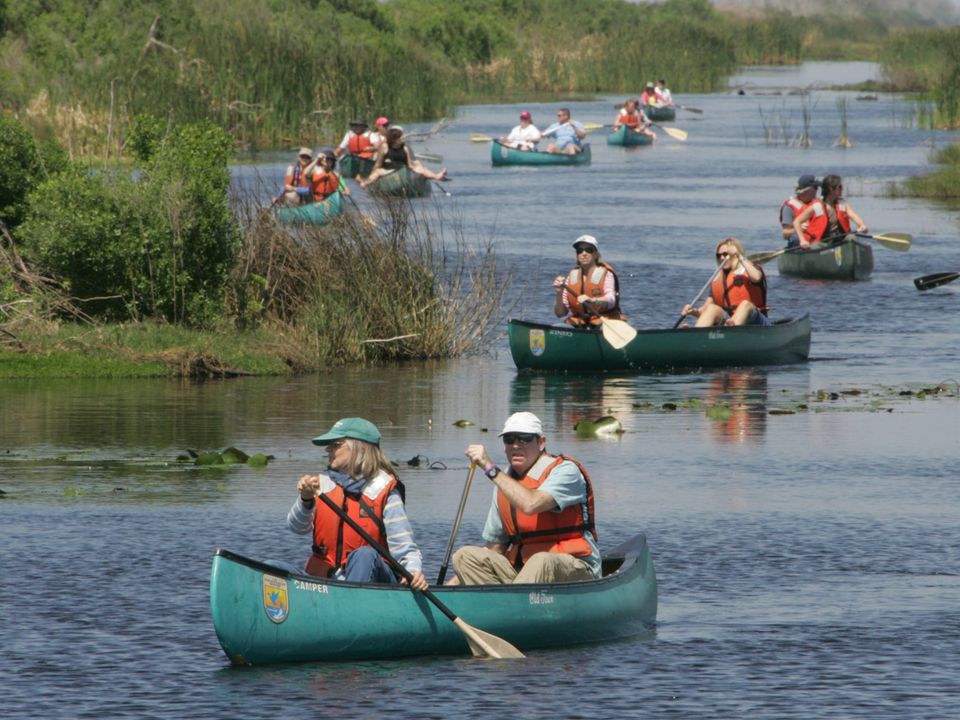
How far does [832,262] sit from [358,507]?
22.7 m

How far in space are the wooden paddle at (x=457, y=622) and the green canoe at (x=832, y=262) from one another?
72.0 feet

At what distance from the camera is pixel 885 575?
13.7 m

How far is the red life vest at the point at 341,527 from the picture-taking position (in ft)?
35.8

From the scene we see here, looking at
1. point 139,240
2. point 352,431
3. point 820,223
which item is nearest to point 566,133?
point 820,223

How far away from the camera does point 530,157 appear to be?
184 feet

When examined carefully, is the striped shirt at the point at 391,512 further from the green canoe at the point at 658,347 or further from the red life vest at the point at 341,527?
the green canoe at the point at 658,347

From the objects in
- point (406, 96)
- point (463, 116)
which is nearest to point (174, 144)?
point (406, 96)

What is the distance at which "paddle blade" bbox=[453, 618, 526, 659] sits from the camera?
1103cm

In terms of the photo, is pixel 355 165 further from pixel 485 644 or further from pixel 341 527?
pixel 485 644

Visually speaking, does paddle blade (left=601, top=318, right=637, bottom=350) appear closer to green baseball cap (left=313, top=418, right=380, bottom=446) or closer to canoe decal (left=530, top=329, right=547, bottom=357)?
canoe decal (left=530, top=329, right=547, bottom=357)

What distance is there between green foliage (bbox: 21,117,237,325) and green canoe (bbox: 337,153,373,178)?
71.1 ft

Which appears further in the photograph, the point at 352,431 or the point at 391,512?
the point at 391,512

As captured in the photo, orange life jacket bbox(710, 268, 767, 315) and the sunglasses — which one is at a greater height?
orange life jacket bbox(710, 268, 767, 315)

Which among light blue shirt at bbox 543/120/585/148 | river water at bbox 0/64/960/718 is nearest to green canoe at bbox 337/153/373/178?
light blue shirt at bbox 543/120/585/148
